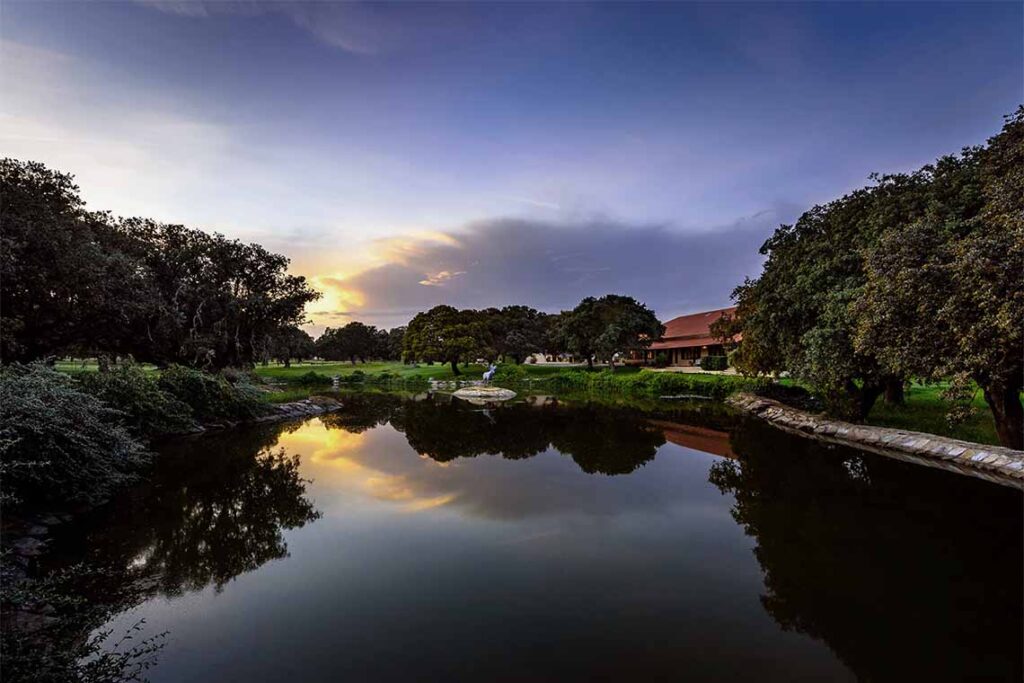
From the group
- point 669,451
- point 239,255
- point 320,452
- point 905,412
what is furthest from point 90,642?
point 239,255

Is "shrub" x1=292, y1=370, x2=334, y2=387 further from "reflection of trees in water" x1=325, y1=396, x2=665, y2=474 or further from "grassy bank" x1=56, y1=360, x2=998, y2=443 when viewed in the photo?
"reflection of trees in water" x1=325, y1=396, x2=665, y2=474

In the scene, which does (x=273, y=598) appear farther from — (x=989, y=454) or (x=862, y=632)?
(x=989, y=454)

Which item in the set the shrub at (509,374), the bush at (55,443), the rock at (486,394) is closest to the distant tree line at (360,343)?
the shrub at (509,374)

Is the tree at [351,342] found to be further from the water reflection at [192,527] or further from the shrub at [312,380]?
the water reflection at [192,527]

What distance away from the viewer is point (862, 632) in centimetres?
560

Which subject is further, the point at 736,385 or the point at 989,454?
the point at 736,385

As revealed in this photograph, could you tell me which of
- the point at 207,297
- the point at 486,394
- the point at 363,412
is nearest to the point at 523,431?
the point at 363,412

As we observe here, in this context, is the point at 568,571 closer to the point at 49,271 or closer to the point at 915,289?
the point at 915,289

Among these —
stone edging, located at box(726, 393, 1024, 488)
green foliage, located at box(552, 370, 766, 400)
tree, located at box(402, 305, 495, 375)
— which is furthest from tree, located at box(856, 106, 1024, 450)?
tree, located at box(402, 305, 495, 375)

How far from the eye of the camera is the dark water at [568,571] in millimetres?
5199

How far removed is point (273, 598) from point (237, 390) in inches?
822

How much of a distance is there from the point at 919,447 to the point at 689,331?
4928 centimetres

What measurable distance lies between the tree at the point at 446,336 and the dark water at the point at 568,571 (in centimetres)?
4228

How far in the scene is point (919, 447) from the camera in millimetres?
15180
